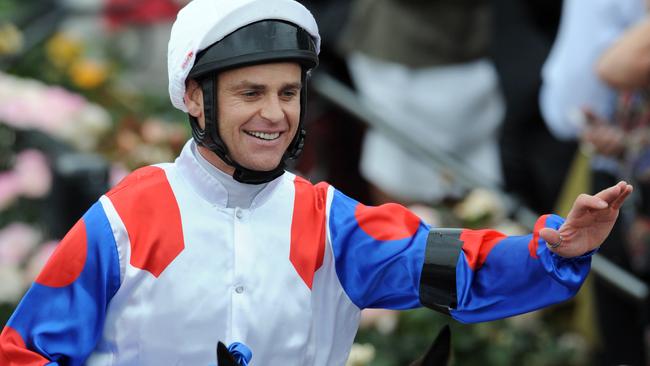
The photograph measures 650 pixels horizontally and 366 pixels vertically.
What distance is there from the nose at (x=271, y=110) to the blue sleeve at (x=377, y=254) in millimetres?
307

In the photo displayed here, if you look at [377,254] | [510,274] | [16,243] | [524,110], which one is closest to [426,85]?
[524,110]

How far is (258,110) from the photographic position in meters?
2.98

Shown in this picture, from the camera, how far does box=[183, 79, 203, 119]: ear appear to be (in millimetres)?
3043

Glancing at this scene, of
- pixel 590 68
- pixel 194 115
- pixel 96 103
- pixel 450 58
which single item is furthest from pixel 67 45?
pixel 194 115

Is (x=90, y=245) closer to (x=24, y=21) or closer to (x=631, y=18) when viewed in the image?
(x=631, y=18)

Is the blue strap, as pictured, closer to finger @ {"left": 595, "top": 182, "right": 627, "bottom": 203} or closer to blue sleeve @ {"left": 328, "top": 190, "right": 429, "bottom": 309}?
blue sleeve @ {"left": 328, "top": 190, "right": 429, "bottom": 309}

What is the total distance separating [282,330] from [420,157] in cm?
259

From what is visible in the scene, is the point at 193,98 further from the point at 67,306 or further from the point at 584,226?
the point at 584,226

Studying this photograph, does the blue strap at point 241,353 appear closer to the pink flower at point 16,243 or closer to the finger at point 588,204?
the finger at point 588,204

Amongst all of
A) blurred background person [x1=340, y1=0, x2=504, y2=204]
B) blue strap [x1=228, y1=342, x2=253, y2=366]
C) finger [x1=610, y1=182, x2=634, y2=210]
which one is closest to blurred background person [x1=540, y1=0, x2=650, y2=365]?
blurred background person [x1=340, y1=0, x2=504, y2=204]

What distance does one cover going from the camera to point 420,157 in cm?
556

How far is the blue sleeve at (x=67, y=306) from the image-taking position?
9.59 ft

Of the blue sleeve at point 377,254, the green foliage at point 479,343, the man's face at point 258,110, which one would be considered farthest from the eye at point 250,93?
the green foliage at point 479,343

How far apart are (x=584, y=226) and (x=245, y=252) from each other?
719 millimetres
